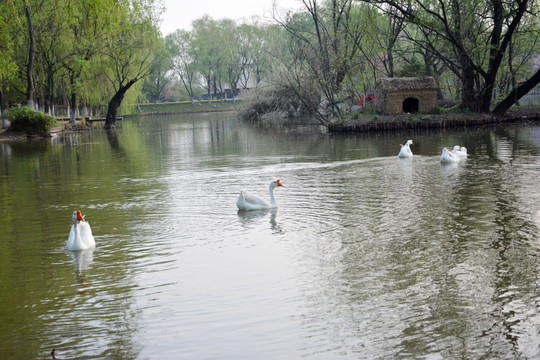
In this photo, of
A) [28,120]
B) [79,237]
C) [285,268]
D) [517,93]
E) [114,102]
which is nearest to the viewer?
[285,268]

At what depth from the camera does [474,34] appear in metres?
39.2

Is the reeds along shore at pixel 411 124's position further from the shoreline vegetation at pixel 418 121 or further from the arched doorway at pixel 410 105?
the arched doorway at pixel 410 105

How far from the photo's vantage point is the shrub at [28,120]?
42.5 metres

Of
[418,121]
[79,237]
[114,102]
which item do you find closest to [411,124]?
[418,121]

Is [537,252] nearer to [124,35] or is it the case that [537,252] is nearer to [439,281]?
[439,281]

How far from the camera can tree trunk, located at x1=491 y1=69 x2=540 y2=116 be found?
125 ft

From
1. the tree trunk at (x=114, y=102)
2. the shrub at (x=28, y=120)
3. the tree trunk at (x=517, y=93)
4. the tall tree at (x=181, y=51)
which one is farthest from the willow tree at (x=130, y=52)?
the tall tree at (x=181, y=51)

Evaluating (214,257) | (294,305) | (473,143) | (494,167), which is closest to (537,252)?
(294,305)

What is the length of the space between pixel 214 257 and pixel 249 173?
418 inches

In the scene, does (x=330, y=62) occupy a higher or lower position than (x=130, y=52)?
lower

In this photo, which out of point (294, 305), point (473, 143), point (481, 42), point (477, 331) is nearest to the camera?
point (477, 331)

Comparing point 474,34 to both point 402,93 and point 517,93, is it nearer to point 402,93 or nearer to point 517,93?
point 517,93

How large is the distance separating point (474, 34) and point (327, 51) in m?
9.64

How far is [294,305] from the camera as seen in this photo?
796cm
